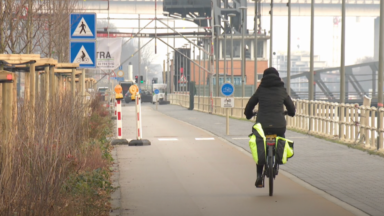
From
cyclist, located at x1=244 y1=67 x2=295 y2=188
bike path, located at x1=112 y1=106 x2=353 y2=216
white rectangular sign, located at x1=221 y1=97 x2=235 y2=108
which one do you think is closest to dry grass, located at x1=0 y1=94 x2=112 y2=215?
bike path, located at x1=112 y1=106 x2=353 y2=216

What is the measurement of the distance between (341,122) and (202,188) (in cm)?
1050

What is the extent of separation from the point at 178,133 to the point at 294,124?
4.90m

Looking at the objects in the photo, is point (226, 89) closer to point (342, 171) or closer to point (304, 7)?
point (342, 171)

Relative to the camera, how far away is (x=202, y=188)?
10953mm

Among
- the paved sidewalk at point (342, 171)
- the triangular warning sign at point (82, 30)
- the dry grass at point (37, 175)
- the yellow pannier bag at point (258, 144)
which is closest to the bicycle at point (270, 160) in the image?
the yellow pannier bag at point (258, 144)

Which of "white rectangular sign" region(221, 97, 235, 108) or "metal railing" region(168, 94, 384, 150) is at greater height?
"white rectangular sign" region(221, 97, 235, 108)

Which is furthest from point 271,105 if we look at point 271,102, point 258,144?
point 258,144

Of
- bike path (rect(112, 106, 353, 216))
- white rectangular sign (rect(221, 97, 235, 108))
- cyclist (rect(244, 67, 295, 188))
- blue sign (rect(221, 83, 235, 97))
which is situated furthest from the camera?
blue sign (rect(221, 83, 235, 97))

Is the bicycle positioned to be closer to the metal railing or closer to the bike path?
the bike path

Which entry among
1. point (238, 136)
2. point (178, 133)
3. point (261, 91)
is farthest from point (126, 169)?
point (178, 133)

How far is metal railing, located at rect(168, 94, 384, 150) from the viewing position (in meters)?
17.5

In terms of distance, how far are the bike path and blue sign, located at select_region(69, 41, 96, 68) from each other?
Result: 2262mm

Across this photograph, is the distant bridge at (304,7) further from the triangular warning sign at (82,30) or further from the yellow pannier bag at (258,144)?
the yellow pannier bag at (258,144)

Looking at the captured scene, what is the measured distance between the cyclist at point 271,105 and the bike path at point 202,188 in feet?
2.28
